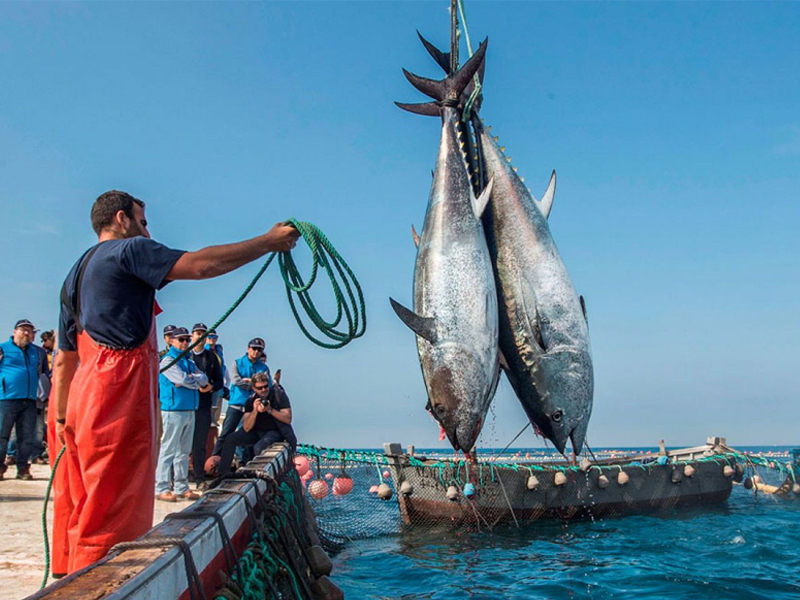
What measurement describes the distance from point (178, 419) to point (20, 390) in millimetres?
2535

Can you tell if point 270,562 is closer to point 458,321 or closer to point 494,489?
point 458,321

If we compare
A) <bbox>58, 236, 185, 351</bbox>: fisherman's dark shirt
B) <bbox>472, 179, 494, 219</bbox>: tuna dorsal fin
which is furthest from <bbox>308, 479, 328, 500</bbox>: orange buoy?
<bbox>58, 236, 185, 351</bbox>: fisherman's dark shirt

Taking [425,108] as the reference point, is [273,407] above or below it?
below

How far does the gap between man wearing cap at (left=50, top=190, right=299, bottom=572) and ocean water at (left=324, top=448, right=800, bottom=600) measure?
374cm

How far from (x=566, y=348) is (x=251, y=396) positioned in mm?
3746

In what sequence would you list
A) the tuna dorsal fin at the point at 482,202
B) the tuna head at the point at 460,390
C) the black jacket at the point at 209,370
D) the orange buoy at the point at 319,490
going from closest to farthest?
1. the tuna head at the point at 460,390
2. the tuna dorsal fin at the point at 482,202
3. the black jacket at the point at 209,370
4. the orange buoy at the point at 319,490

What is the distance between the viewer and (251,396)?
750cm

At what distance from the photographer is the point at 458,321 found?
18.3ft

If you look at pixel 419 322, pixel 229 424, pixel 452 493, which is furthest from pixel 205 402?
pixel 452 493

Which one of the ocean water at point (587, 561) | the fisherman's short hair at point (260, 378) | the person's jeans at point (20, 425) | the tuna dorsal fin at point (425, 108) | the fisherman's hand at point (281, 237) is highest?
the tuna dorsal fin at point (425, 108)

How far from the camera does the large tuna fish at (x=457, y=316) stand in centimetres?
555

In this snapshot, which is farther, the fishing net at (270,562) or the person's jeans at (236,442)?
the person's jeans at (236,442)

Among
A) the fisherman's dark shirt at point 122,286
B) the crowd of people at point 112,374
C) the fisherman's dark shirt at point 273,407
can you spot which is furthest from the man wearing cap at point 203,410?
the fisherman's dark shirt at point 122,286

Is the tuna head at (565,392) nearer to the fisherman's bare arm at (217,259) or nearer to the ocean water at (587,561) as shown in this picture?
the ocean water at (587,561)
